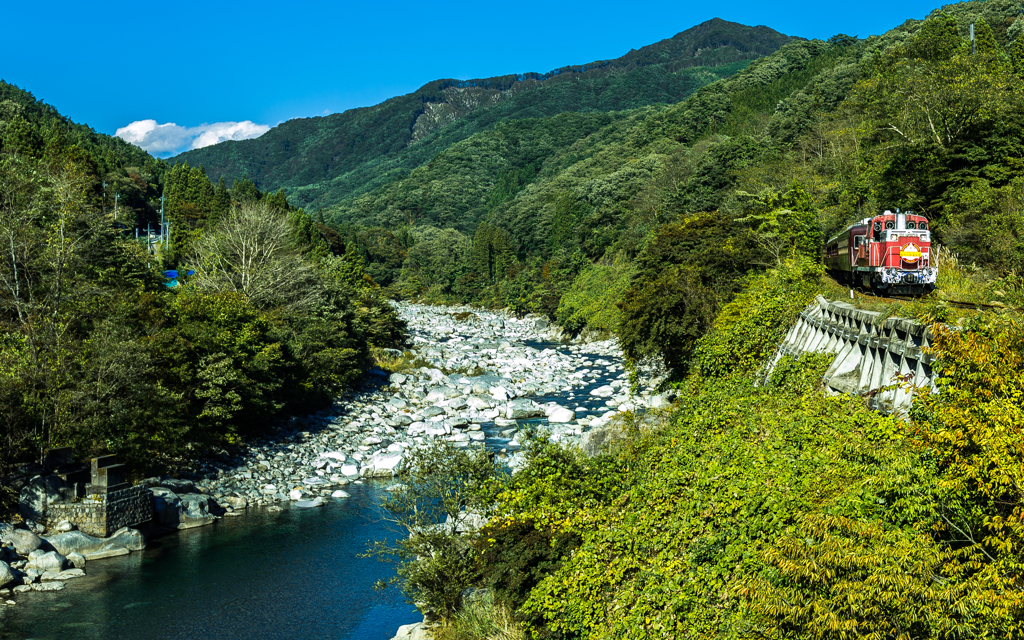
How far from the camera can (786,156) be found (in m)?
56.8

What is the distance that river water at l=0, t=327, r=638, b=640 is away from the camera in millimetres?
16297

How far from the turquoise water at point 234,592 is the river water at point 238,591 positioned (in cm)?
2

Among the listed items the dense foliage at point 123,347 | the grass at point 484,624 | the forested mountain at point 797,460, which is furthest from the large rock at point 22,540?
the grass at point 484,624

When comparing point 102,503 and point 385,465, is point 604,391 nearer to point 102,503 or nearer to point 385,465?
point 385,465

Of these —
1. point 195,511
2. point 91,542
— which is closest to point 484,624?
point 91,542

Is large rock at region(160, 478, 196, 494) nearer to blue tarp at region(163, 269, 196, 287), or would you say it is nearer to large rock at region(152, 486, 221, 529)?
large rock at region(152, 486, 221, 529)

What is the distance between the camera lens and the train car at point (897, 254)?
66.9 ft

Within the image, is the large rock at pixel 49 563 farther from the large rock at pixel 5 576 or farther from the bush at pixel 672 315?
the bush at pixel 672 315

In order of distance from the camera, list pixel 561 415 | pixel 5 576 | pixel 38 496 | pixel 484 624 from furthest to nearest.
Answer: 1. pixel 561 415
2. pixel 38 496
3. pixel 5 576
4. pixel 484 624

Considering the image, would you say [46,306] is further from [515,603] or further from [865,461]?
[865,461]

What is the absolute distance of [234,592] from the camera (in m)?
18.5

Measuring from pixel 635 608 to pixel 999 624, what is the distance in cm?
469

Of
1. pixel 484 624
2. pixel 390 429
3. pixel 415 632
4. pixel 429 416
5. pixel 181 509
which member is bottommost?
pixel 415 632

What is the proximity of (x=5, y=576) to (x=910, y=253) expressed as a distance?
24.4 m
